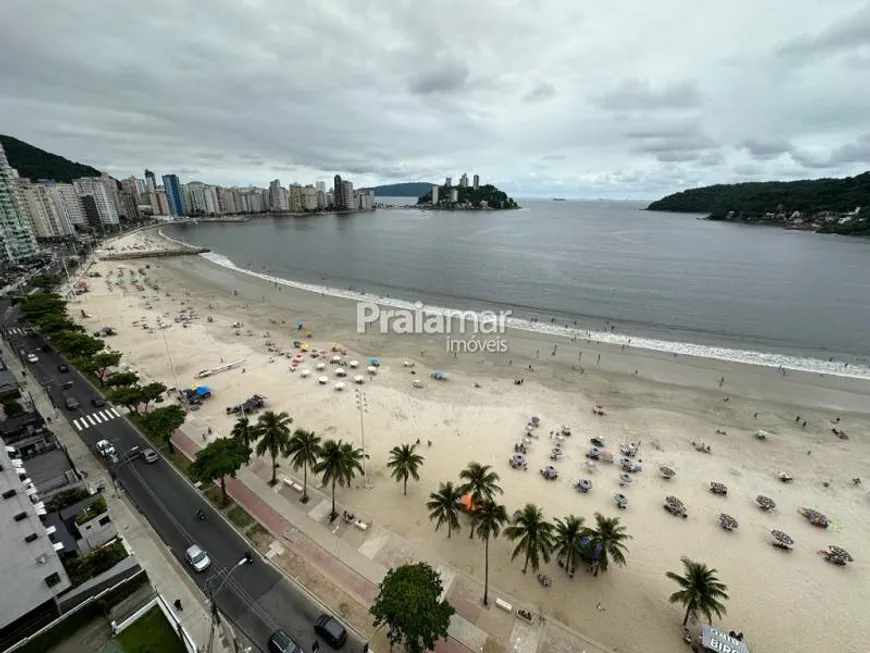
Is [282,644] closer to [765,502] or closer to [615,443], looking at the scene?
[615,443]

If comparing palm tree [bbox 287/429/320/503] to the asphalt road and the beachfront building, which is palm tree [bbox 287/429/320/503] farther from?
the beachfront building

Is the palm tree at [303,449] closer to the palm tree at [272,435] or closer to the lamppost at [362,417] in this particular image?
the palm tree at [272,435]

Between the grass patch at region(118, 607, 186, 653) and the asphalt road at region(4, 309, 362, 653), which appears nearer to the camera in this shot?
the grass patch at region(118, 607, 186, 653)

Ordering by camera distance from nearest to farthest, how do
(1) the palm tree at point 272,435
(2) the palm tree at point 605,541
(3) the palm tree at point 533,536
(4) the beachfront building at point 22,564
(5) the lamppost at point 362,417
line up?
(4) the beachfront building at point 22,564 < (3) the palm tree at point 533,536 < (2) the palm tree at point 605,541 < (1) the palm tree at point 272,435 < (5) the lamppost at point 362,417

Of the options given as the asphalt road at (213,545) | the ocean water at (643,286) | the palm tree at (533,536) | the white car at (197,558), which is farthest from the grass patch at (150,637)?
the ocean water at (643,286)

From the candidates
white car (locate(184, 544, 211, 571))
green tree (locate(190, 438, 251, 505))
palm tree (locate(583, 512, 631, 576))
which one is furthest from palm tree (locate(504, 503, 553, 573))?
green tree (locate(190, 438, 251, 505))

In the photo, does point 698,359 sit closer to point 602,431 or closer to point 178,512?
point 602,431

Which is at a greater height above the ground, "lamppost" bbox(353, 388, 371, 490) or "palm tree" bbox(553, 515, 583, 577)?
"palm tree" bbox(553, 515, 583, 577)
